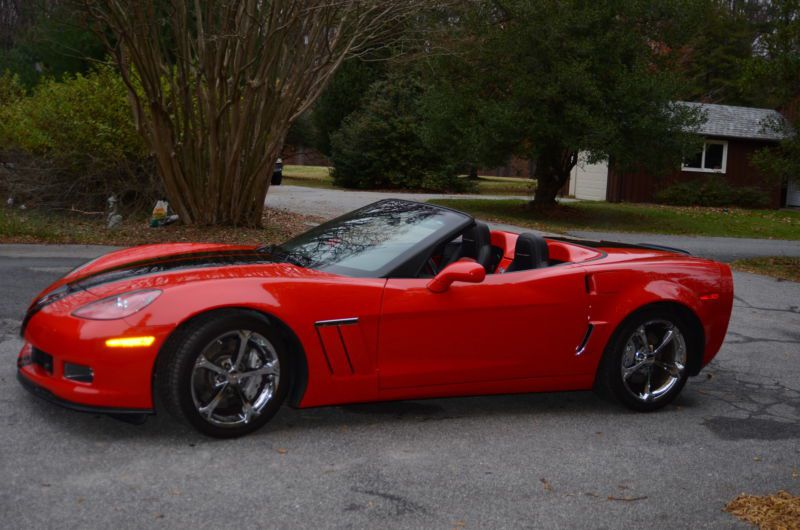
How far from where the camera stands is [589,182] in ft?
119

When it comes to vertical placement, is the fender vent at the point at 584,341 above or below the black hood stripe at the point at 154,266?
below

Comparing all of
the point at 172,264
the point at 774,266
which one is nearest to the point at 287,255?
the point at 172,264

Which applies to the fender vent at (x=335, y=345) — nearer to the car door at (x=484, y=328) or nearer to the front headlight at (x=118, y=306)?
the car door at (x=484, y=328)

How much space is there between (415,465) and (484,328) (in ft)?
3.20

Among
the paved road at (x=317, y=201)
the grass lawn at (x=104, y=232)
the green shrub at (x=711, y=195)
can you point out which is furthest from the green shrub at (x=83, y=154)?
the green shrub at (x=711, y=195)

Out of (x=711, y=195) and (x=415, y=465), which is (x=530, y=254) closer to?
(x=415, y=465)

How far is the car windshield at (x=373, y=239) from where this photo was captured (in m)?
4.89

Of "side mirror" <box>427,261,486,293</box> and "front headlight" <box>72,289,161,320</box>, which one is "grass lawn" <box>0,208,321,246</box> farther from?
"side mirror" <box>427,261,486,293</box>

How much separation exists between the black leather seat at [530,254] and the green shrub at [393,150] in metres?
29.0

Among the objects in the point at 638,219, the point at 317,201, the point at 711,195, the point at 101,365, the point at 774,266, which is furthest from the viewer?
the point at 711,195

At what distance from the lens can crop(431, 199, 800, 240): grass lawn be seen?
2228 centimetres

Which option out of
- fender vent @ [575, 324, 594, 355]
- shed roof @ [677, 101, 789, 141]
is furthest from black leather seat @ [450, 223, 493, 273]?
shed roof @ [677, 101, 789, 141]

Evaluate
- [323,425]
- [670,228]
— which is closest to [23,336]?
[323,425]

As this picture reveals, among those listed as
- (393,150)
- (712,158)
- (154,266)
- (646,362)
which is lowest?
(646,362)
